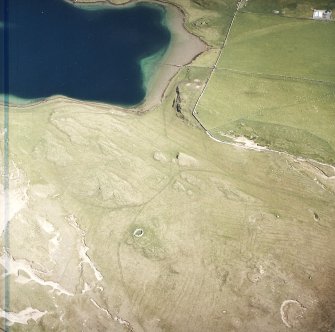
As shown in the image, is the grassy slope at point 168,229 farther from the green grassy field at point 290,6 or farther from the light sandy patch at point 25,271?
the green grassy field at point 290,6

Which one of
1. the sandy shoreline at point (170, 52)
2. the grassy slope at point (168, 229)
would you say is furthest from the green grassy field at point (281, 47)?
the grassy slope at point (168, 229)

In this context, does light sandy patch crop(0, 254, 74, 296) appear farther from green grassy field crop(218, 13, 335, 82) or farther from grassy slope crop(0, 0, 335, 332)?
green grassy field crop(218, 13, 335, 82)

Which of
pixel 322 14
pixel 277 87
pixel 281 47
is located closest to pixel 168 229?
pixel 277 87

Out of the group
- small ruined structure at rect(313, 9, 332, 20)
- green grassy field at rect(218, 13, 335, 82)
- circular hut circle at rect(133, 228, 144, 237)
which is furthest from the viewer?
small ruined structure at rect(313, 9, 332, 20)

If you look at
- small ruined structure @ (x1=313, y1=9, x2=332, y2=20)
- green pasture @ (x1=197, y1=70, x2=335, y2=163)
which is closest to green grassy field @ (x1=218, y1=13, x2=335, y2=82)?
small ruined structure @ (x1=313, y1=9, x2=332, y2=20)

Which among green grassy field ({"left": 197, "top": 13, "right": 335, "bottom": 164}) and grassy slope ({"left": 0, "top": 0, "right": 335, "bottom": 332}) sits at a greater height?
green grassy field ({"left": 197, "top": 13, "right": 335, "bottom": 164})

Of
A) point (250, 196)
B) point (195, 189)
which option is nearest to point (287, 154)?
point (250, 196)
